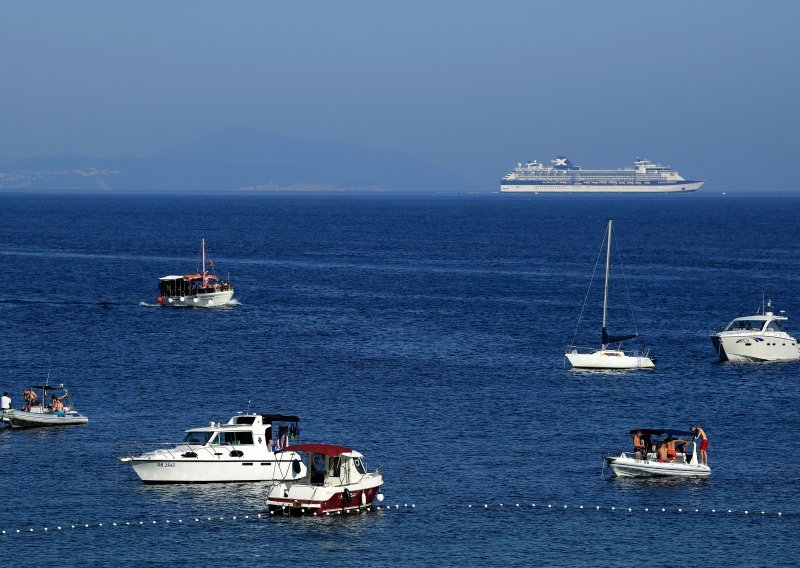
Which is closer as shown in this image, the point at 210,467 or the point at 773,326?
the point at 210,467

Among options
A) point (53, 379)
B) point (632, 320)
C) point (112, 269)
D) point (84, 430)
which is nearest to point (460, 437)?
point (84, 430)

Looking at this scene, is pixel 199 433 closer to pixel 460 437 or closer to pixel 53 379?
pixel 460 437

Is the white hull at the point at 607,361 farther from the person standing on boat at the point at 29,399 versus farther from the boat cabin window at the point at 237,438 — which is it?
the boat cabin window at the point at 237,438

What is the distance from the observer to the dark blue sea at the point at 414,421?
53375mm

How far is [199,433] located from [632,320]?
71.0 m

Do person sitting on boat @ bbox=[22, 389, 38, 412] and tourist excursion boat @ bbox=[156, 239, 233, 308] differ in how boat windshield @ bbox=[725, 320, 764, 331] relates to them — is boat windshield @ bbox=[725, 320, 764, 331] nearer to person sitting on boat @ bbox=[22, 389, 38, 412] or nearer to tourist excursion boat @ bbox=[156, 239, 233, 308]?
person sitting on boat @ bbox=[22, 389, 38, 412]

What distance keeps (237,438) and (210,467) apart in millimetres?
1819

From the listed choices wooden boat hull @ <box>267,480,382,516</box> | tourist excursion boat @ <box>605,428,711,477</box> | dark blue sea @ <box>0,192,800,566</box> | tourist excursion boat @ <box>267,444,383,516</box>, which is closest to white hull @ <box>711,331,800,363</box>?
dark blue sea @ <box>0,192,800,566</box>

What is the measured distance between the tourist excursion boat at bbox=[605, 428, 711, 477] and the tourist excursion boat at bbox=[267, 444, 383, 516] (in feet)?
42.5

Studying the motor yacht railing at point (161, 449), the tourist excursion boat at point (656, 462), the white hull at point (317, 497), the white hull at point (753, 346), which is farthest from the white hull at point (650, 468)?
the white hull at point (753, 346)

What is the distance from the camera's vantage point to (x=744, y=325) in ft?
340

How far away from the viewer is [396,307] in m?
133

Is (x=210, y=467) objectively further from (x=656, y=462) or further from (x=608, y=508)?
(x=656, y=462)

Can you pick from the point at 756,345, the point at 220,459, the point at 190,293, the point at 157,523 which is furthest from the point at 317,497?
the point at 190,293
